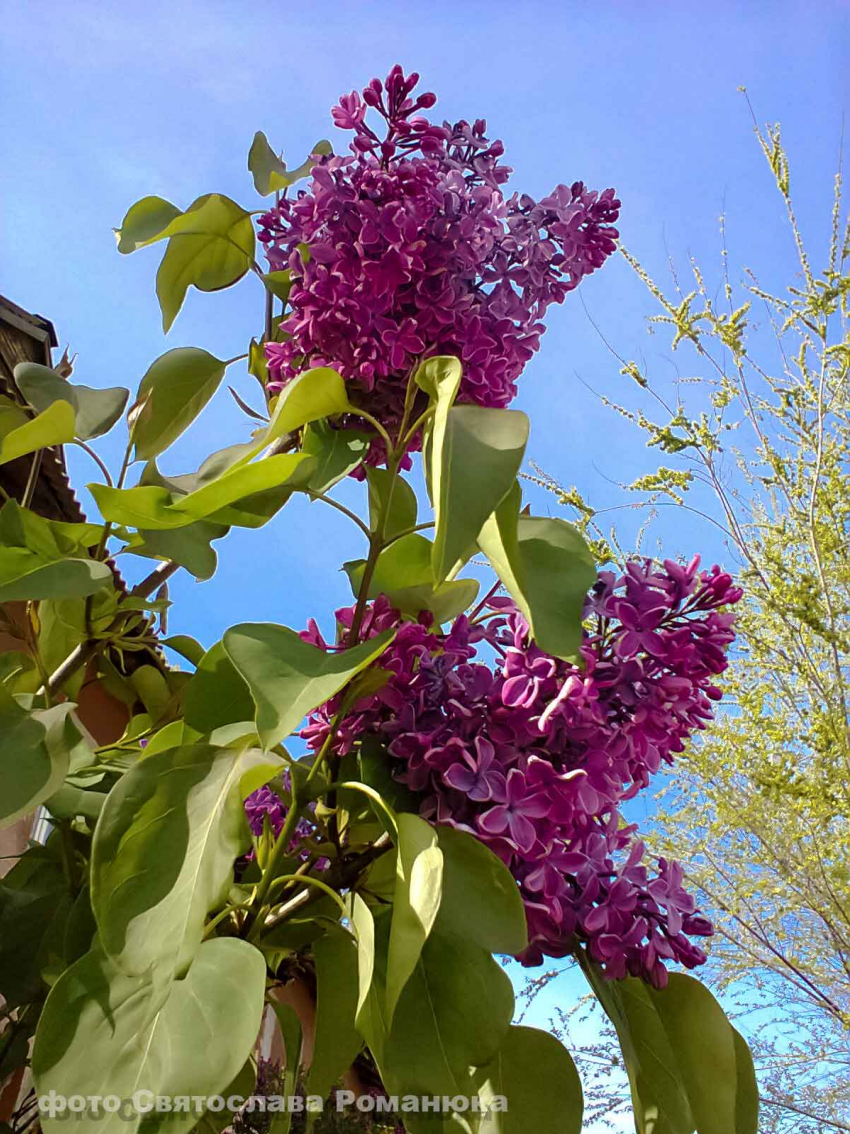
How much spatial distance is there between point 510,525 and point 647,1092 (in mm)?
337

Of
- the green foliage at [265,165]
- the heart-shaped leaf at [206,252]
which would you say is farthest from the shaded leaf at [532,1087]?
the green foliage at [265,165]

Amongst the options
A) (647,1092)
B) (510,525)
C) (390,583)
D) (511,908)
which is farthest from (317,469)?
(647,1092)

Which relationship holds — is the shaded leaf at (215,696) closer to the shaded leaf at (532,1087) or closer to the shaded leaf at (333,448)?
the shaded leaf at (333,448)

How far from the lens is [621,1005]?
1.78ft

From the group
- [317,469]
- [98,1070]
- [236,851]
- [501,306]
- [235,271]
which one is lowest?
[98,1070]

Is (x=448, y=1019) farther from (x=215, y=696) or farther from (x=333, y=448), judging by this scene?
(x=333, y=448)

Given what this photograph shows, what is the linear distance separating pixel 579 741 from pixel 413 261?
34 cm

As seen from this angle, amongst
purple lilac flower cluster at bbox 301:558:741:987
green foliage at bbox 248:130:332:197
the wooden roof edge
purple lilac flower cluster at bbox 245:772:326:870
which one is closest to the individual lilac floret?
purple lilac flower cluster at bbox 245:772:326:870

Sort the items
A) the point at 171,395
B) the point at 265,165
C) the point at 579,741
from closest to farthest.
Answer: the point at 579,741, the point at 171,395, the point at 265,165

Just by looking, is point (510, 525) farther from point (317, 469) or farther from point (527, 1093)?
point (527, 1093)

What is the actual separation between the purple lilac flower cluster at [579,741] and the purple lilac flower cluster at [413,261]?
0.20 metres

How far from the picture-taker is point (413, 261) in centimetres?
64

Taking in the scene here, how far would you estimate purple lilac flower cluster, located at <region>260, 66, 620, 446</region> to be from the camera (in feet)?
2.11

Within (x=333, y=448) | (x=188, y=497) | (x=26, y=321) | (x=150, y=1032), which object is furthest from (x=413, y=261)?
(x=26, y=321)
